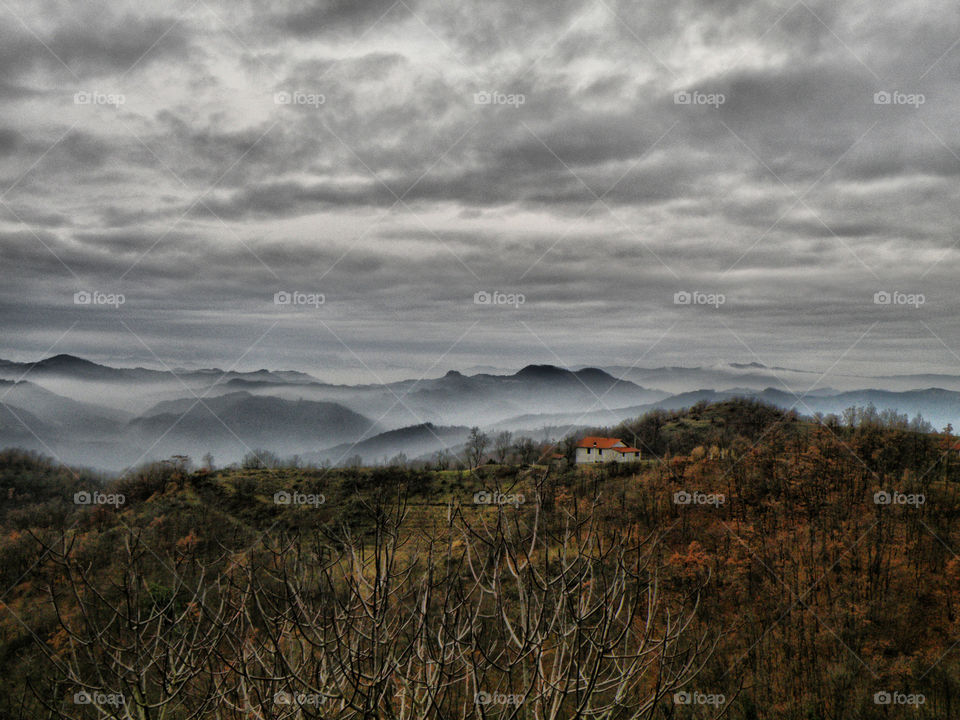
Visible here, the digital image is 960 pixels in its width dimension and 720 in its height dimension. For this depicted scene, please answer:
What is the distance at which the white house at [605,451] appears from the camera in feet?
128

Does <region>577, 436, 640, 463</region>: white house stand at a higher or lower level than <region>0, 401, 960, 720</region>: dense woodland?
higher

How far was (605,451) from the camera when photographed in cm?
4006

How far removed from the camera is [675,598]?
Answer: 2431 centimetres

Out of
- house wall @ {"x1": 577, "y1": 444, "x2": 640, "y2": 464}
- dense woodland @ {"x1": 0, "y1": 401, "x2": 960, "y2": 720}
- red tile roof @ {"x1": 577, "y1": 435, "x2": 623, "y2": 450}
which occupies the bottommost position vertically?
dense woodland @ {"x1": 0, "y1": 401, "x2": 960, "y2": 720}

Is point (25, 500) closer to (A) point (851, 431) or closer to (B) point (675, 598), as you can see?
(B) point (675, 598)

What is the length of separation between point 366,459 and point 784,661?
28.6 m

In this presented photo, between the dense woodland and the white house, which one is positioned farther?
the white house

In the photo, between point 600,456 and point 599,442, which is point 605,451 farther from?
point 599,442

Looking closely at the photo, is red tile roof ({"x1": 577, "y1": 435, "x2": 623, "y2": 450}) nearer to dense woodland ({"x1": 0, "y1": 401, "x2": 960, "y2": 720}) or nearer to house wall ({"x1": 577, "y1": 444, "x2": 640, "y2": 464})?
house wall ({"x1": 577, "y1": 444, "x2": 640, "y2": 464})

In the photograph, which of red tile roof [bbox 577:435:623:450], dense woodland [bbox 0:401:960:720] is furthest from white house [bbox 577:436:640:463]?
dense woodland [bbox 0:401:960:720]

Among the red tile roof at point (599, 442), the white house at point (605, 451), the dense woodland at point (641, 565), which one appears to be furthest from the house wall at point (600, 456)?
the dense woodland at point (641, 565)

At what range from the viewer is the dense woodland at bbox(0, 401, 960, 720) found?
7.41m

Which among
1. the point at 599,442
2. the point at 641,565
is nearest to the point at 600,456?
the point at 599,442

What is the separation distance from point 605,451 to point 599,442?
1157mm
